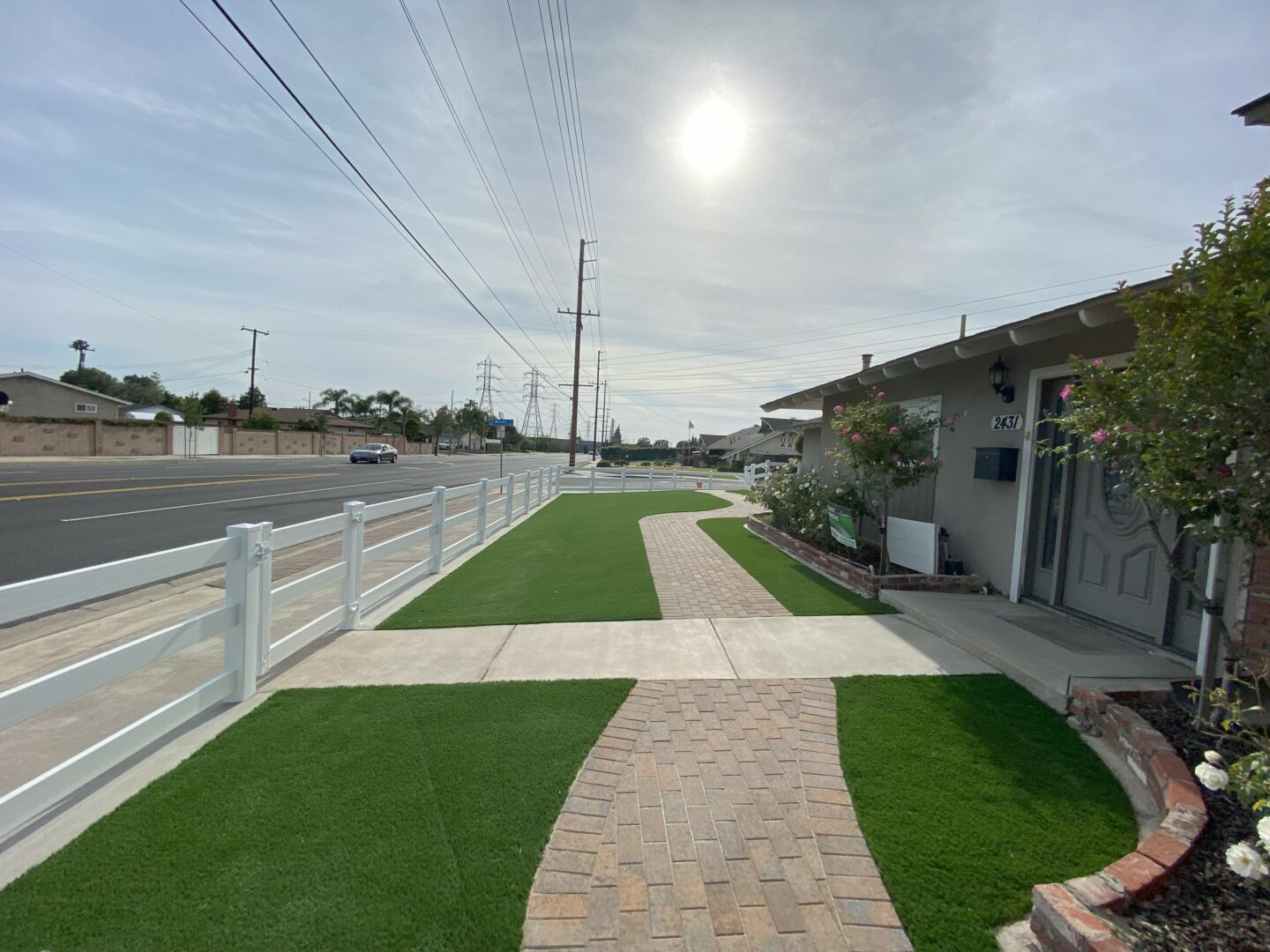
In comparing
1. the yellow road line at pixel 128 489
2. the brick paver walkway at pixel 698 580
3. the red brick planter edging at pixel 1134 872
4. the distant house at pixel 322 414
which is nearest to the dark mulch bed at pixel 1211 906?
the red brick planter edging at pixel 1134 872

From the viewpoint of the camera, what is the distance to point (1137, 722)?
3477 millimetres

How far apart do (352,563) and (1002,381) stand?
266 inches

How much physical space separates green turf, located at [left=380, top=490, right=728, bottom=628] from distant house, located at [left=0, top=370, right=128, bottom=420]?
48.7 meters

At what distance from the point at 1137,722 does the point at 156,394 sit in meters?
103

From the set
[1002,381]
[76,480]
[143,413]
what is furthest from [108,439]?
[1002,381]

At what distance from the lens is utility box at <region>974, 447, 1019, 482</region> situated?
6641 millimetres

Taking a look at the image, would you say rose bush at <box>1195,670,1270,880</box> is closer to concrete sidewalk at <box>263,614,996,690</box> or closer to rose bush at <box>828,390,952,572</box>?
concrete sidewalk at <box>263,614,996,690</box>

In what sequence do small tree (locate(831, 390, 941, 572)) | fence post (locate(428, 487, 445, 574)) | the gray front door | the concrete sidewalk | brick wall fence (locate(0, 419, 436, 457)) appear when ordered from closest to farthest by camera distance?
the concrete sidewalk, the gray front door, small tree (locate(831, 390, 941, 572)), fence post (locate(428, 487, 445, 574)), brick wall fence (locate(0, 419, 436, 457))

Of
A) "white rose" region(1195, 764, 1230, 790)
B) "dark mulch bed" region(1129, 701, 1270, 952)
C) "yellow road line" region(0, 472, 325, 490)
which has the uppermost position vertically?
"white rose" region(1195, 764, 1230, 790)

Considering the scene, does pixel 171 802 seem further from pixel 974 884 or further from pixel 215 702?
pixel 974 884

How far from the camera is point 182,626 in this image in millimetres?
3498

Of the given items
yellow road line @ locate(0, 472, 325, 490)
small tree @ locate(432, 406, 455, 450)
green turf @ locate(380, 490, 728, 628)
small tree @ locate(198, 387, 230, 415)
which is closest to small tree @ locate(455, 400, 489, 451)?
small tree @ locate(432, 406, 455, 450)

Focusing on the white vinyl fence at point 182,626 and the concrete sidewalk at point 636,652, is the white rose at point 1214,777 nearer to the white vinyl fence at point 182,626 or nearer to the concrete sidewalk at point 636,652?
the concrete sidewalk at point 636,652

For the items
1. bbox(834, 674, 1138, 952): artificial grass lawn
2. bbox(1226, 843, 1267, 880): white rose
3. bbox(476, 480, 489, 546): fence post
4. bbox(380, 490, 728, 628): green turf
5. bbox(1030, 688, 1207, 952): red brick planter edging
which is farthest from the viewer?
bbox(476, 480, 489, 546): fence post
